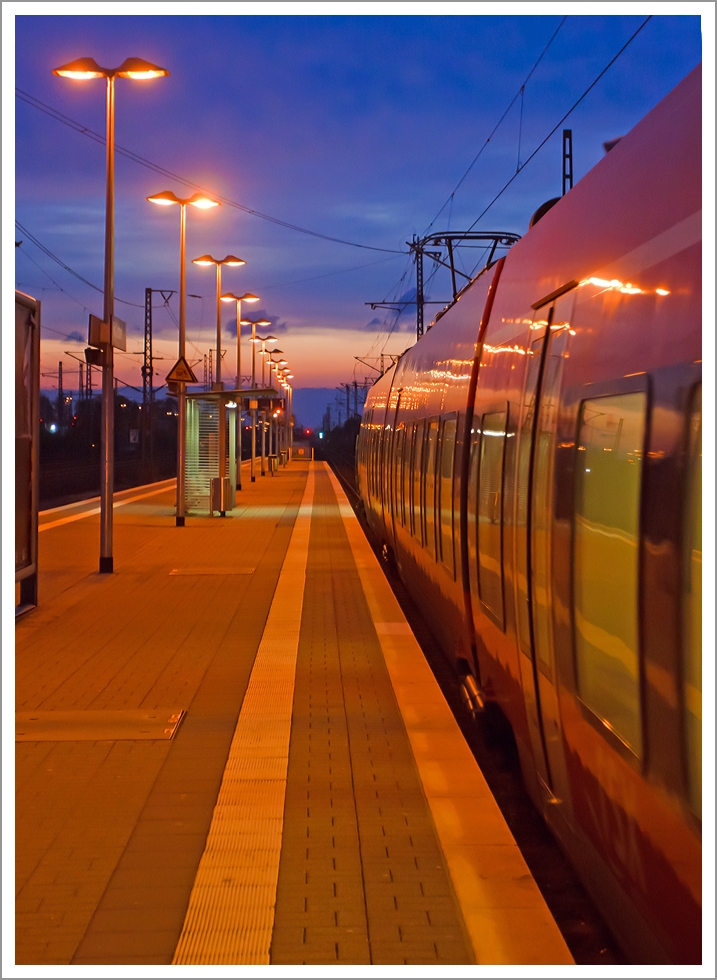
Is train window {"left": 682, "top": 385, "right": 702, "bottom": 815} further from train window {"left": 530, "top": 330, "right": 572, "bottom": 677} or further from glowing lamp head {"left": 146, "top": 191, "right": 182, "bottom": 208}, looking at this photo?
glowing lamp head {"left": 146, "top": 191, "right": 182, "bottom": 208}

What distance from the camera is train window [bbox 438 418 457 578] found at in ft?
27.3

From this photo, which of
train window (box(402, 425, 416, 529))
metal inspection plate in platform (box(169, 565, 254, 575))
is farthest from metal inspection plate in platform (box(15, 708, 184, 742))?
metal inspection plate in platform (box(169, 565, 254, 575))

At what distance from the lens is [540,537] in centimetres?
466

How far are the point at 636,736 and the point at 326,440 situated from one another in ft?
627

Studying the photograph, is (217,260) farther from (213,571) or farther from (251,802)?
(251,802)

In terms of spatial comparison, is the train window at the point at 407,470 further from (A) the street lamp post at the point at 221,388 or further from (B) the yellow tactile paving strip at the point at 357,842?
(A) the street lamp post at the point at 221,388

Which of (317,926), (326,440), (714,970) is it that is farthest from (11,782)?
(326,440)

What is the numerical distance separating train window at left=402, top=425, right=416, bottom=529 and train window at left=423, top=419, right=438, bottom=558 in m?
1.70

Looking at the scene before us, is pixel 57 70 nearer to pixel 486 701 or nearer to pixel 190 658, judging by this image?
pixel 190 658

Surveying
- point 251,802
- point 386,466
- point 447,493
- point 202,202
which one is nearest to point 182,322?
point 202,202

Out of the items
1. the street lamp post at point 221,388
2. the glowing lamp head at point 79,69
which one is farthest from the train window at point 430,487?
the street lamp post at point 221,388

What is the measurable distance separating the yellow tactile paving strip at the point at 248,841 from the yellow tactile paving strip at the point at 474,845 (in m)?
0.76

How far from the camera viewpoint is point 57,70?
14.2 meters

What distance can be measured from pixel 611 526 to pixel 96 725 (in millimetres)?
4438
